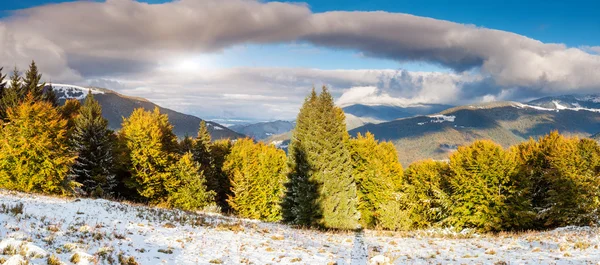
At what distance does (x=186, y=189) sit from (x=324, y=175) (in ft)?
68.7

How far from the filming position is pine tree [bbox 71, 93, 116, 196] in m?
42.1

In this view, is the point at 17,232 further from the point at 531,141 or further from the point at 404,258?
the point at 531,141

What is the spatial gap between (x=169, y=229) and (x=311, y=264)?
321 inches

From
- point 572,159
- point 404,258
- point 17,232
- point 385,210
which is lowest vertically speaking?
point 385,210

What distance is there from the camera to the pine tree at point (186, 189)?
4572cm

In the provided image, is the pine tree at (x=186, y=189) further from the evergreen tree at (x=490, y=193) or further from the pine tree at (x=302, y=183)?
the evergreen tree at (x=490, y=193)

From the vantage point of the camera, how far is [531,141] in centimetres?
5138

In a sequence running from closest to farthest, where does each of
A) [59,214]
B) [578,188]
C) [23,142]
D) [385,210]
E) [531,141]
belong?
[59,214]
[23,142]
[578,188]
[385,210]
[531,141]

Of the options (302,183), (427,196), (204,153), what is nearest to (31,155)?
(302,183)

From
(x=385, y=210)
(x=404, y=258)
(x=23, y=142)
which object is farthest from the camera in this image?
(x=385, y=210)

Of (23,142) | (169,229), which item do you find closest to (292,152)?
(169,229)

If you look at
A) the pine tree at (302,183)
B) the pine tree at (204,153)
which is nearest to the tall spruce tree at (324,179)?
the pine tree at (302,183)

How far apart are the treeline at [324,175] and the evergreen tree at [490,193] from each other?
0.14 m

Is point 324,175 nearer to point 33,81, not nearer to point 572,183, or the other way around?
point 572,183
